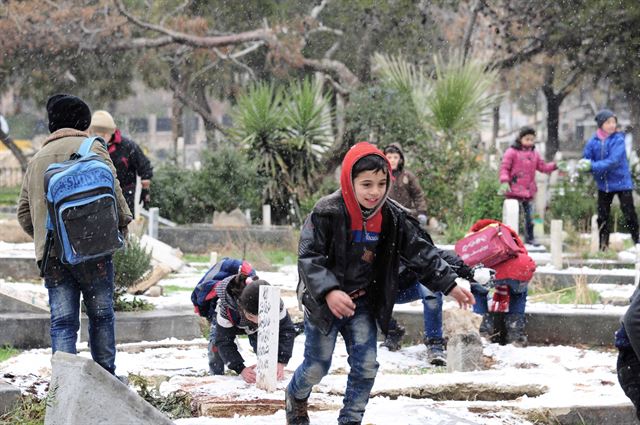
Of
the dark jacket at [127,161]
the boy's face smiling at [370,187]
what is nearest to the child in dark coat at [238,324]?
the boy's face smiling at [370,187]

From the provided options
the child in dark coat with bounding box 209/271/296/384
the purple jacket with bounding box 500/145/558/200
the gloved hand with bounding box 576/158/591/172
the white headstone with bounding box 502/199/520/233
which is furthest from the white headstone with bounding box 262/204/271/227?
the child in dark coat with bounding box 209/271/296/384

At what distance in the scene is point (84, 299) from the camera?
20.1 ft

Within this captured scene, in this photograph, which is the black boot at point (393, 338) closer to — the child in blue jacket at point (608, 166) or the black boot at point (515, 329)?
the black boot at point (515, 329)

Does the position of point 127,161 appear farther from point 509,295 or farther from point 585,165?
point 585,165

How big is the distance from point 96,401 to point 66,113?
2347mm

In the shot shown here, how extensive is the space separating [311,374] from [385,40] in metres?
26.9

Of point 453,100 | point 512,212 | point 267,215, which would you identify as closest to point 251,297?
point 512,212

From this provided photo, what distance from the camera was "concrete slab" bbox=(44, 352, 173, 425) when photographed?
14.3 feet

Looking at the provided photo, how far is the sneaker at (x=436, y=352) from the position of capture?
833 cm

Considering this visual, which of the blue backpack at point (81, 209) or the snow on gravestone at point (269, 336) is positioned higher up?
the blue backpack at point (81, 209)

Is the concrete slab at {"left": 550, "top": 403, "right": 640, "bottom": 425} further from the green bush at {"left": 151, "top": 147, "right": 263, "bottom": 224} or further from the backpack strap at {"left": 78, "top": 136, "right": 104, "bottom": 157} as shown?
the green bush at {"left": 151, "top": 147, "right": 263, "bottom": 224}

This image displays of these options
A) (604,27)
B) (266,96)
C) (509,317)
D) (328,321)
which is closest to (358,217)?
(328,321)

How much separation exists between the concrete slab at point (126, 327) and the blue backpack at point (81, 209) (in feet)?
8.22

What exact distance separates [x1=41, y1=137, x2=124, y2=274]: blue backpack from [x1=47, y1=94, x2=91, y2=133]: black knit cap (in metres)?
0.42
